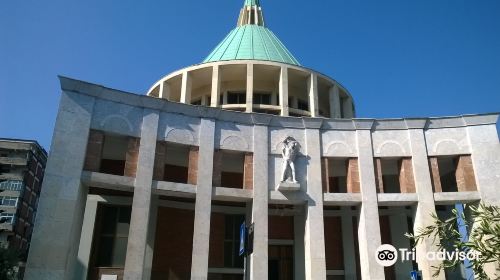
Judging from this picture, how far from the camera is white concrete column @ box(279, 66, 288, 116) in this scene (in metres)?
27.8

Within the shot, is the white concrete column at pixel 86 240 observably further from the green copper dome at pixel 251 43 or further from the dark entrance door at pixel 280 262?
the green copper dome at pixel 251 43

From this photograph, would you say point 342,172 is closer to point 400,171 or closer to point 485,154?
point 400,171

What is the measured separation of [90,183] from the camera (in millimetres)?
19578

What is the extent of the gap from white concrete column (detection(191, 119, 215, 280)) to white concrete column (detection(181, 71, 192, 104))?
6.03 meters

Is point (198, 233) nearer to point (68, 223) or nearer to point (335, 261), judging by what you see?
point (68, 223)

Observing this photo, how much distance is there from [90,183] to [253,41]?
19798 mm

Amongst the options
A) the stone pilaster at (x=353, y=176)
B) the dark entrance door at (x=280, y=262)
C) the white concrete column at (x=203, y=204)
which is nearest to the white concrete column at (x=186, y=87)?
the white concrete column at (x=203, y=204)

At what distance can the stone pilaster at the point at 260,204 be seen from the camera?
20656 mm

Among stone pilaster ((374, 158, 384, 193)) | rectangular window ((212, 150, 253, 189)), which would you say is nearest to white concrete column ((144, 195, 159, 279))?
rectangular window ((212, 150, 253, 189))

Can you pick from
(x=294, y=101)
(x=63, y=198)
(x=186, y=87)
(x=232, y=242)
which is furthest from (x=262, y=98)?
(x=63, y=198)

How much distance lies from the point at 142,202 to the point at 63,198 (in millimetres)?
3550

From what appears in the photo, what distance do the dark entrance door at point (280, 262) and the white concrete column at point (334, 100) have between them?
395 inches

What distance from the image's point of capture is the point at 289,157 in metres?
22.8

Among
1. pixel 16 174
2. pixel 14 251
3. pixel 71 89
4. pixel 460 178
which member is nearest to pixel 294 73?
pixel 460 178
